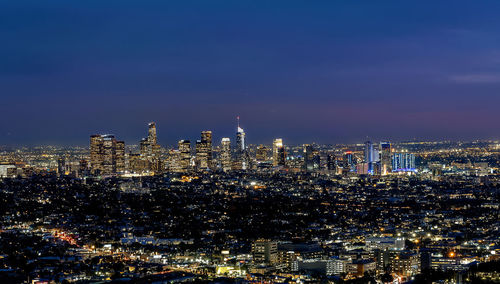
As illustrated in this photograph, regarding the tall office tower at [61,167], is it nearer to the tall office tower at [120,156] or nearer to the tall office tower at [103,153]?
the tall office tower at [103,153]

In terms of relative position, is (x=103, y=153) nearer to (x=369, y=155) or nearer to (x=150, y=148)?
(x=150, y=148)

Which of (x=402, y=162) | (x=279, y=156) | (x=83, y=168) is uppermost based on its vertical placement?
(x=279, y=156)

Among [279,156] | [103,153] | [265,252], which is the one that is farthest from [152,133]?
[265,252]

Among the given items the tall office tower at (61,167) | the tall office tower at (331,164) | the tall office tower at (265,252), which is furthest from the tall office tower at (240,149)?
the tall office tower at (265,252)

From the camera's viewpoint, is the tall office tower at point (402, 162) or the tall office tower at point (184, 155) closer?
the tall office tower at point (184, 155)

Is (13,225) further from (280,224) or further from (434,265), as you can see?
(434,265)
